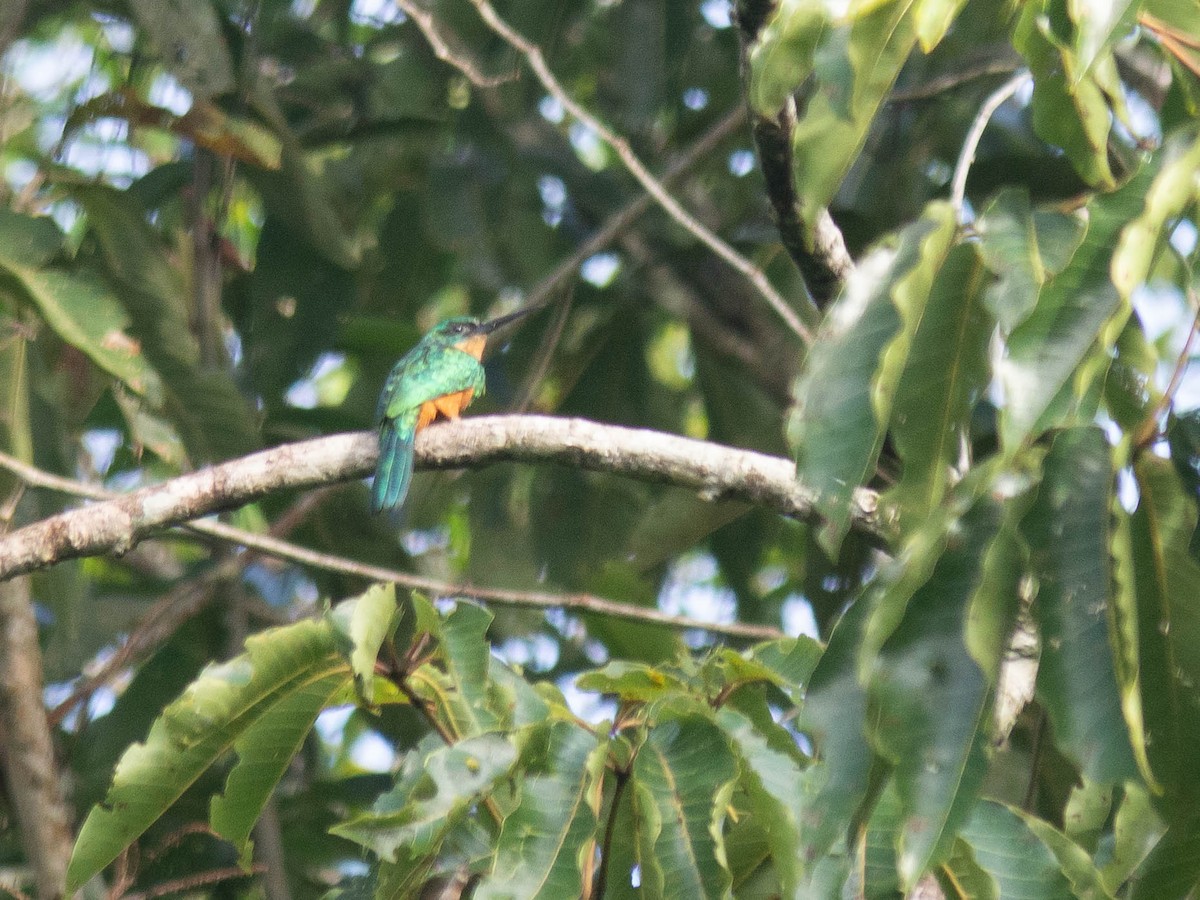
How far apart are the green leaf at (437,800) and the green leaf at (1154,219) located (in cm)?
75

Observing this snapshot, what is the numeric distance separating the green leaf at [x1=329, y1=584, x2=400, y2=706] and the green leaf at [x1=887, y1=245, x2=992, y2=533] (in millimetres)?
547

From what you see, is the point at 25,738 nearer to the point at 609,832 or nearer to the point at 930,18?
the point at 609,832

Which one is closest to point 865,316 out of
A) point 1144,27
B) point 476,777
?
point 1144,27

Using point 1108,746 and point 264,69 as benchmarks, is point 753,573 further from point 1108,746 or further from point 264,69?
point 1108,746

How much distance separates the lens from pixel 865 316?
1.08 metres

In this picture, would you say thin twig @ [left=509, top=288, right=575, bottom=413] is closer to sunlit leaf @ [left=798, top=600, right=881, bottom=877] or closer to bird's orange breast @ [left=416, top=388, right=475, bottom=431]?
bird's orange breast @ [left=416, top=388, right=475, bottom=431]

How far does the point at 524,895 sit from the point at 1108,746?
0.58m

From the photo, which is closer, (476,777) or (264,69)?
(476,777)

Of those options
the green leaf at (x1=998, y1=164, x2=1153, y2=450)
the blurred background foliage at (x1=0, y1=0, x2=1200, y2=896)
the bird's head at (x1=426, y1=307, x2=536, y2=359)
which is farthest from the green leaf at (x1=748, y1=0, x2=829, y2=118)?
the bird's head at (x1=426, y1=307, x2=536, y2=359)

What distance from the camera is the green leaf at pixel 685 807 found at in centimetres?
136

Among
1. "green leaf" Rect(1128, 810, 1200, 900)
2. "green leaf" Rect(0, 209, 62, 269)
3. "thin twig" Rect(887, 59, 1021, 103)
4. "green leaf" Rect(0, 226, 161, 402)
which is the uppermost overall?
"green leaf" Rect(1128, 810, 1200, 900)

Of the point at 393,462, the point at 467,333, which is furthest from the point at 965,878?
the point at 467,333

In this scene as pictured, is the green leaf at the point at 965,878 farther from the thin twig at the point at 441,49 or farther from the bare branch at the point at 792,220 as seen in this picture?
the thin twig at the point at 441,49

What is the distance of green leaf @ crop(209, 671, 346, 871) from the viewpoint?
1536 millimetres
